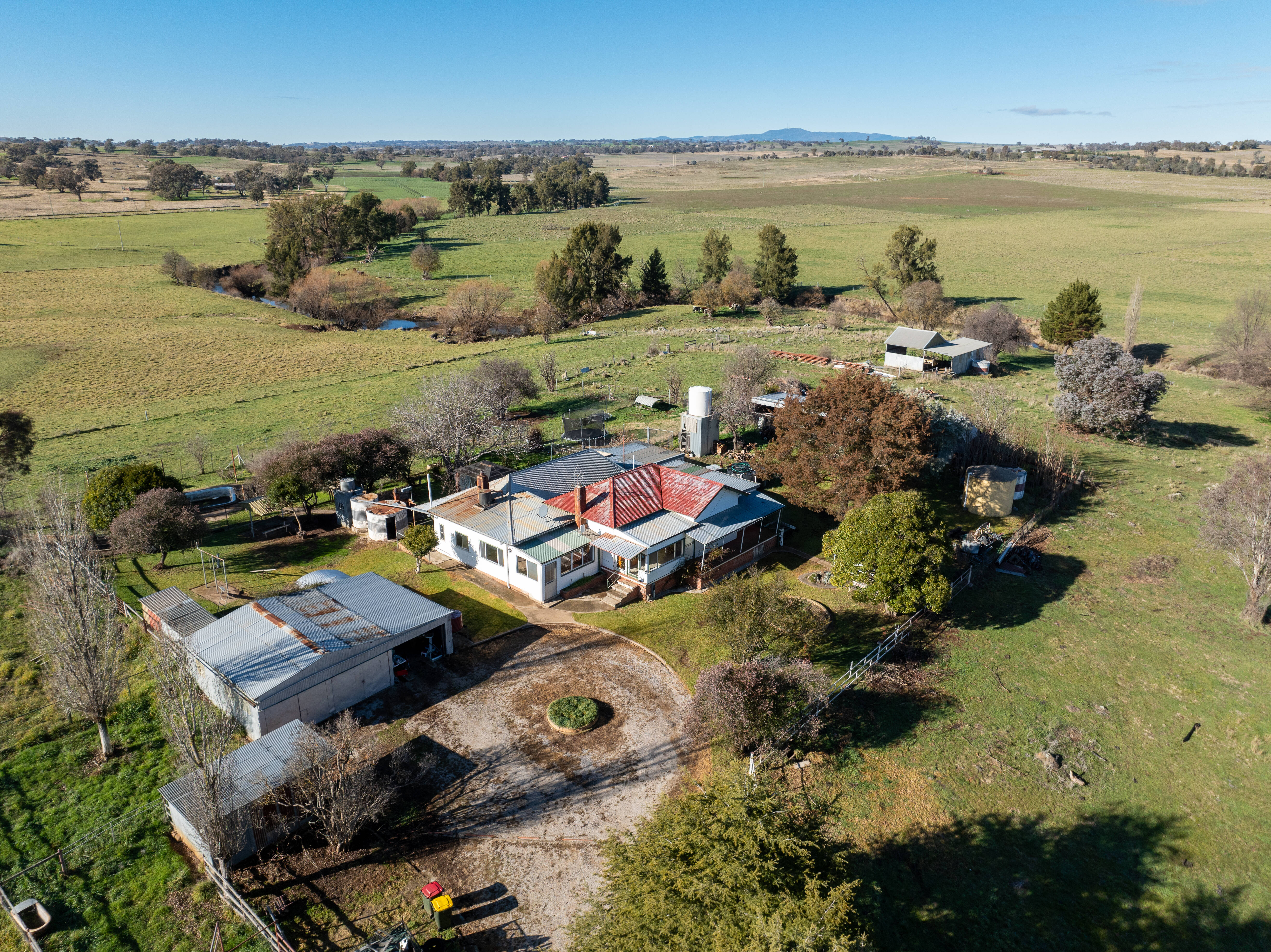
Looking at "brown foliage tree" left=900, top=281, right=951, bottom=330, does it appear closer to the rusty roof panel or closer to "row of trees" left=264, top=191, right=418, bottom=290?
the rusty roof panel

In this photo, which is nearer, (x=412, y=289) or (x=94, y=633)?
(x=94, y=633)

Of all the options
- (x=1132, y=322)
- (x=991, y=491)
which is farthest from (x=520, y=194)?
(x=991, y=491)

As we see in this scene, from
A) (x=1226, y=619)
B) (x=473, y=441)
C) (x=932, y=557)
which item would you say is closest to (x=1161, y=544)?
(x=1226, y=619)

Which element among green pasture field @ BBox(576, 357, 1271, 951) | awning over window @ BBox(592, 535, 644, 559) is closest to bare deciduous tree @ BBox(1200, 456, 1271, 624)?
green pasture field @ BBox(576, 357, 1271, 951)

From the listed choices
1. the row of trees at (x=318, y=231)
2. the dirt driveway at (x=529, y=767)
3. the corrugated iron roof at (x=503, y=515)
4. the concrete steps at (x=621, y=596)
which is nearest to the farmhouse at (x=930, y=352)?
the corrugated iron roof at (x=503, y=515)

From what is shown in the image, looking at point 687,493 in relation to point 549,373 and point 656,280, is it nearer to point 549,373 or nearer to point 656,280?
point 549,373

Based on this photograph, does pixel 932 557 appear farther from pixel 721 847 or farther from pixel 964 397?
pixel 964 397
